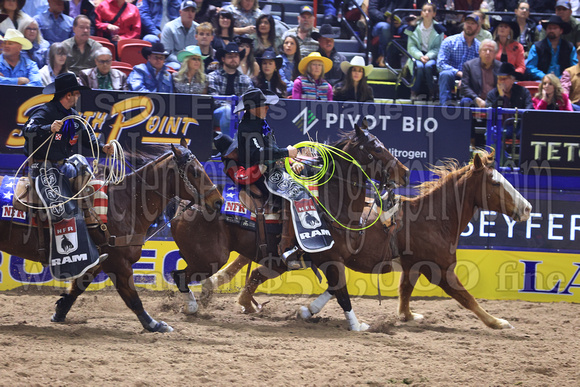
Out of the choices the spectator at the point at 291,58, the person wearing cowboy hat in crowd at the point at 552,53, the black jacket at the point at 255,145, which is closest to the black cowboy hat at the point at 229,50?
the spectator at the point at 291,58

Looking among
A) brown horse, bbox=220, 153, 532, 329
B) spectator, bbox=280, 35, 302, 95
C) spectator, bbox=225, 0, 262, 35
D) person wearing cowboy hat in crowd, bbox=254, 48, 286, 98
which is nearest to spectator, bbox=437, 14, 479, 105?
spectator, bbox=280, 35, 302, 95

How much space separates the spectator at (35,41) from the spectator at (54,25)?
0.46m

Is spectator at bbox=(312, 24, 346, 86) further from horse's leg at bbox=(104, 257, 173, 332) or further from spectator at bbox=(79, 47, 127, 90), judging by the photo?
horse's leg at bbox=(104, 257, 173, 332)

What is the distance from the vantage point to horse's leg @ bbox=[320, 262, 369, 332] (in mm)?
7340

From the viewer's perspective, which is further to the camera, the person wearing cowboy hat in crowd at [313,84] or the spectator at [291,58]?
the spectator at [291,58]

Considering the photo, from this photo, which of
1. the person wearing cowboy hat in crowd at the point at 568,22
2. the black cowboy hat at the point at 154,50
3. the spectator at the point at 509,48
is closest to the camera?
the black cowboy hat at the point at 154,50

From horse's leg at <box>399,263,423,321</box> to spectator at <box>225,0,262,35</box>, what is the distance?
17.5 feet

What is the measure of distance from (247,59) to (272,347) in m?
5.22

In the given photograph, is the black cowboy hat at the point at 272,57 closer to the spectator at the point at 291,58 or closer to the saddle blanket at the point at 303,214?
the spectator at the point at 291,58

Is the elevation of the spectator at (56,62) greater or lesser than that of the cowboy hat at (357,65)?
lesser

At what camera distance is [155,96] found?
902 cm

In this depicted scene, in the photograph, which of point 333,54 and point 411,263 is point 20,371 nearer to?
point 411,263

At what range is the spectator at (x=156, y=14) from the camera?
11617 millimetres

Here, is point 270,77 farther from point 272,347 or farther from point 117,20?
point 272,347
